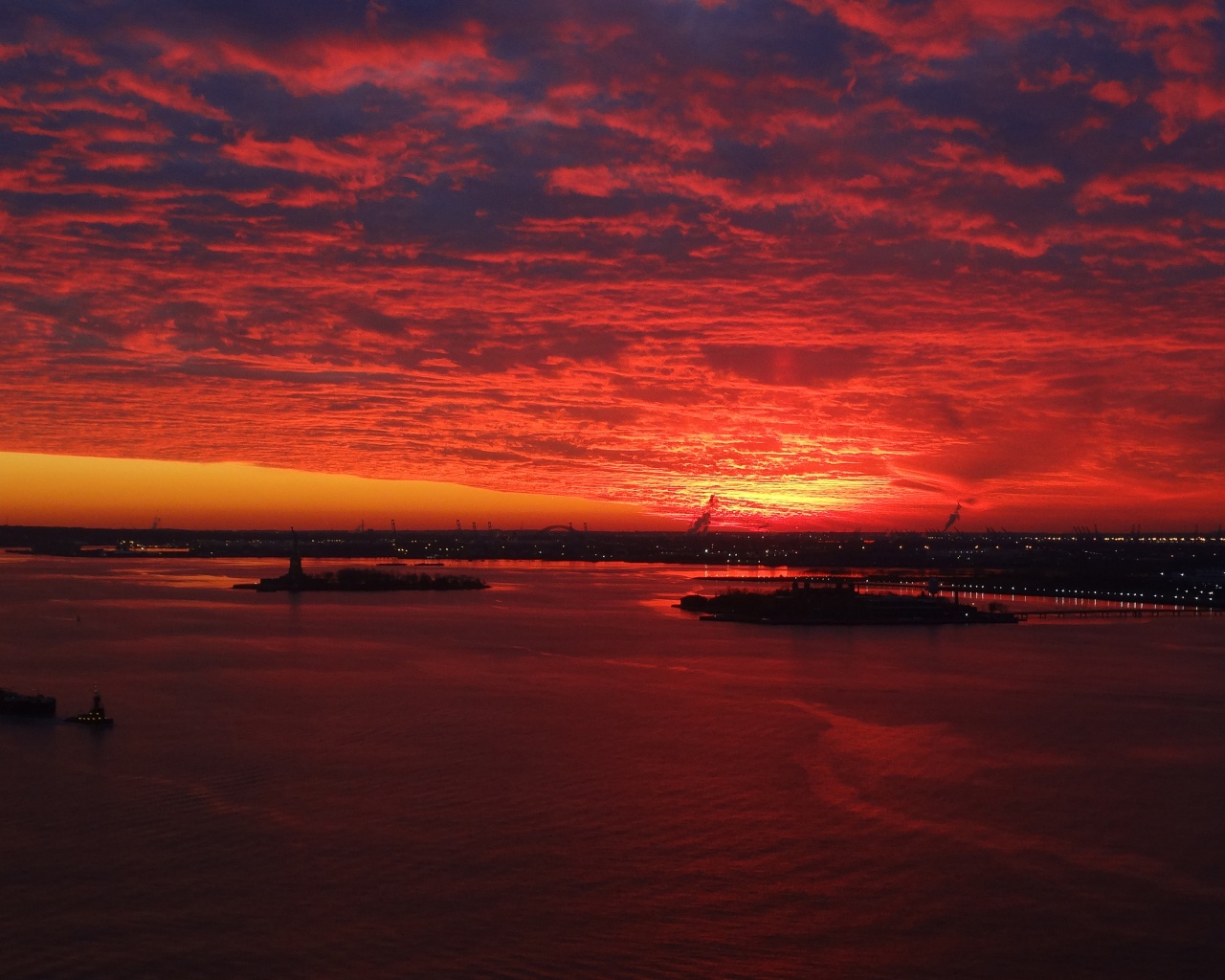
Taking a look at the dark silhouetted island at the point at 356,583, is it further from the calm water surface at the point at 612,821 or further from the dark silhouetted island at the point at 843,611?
the calm water surface at the point at 612,821

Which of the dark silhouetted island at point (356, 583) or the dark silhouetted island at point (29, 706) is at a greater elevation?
the dark silhouetted island at point (356, 583)

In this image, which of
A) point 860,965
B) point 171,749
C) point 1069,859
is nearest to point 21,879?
point 171,749

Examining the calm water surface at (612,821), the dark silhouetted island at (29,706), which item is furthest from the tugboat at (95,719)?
the dark silhouetted island at (29,706)

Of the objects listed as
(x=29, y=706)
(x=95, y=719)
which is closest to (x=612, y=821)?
(x=95, y=719)

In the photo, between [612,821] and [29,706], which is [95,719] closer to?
[29,706]

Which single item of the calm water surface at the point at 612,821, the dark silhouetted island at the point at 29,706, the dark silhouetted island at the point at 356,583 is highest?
the dark silhouetted island at the point at 356,583

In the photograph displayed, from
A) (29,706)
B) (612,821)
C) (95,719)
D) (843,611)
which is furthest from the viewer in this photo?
(843,611)
